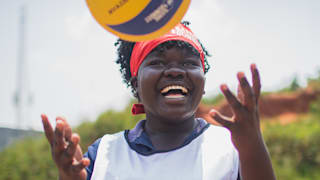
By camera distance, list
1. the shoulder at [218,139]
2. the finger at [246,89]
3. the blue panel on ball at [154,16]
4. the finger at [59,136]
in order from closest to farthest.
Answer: the finger at [246,89] < the finger at [59,136] < the blue panel on ball at [154,16] < the shoulder at [218,139]

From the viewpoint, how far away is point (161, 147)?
2.26 m

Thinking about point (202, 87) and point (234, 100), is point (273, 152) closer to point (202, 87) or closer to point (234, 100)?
point (202, 87)

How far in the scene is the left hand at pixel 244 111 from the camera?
1425 mm

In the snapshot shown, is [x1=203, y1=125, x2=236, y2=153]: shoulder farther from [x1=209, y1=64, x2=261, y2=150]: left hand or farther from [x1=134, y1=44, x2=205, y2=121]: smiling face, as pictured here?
[x1=209, y1=64, x2=261, y2=150]: left hand

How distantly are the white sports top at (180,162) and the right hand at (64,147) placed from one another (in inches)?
17.7

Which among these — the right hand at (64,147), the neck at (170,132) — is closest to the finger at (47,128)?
the right hand at (64,147)

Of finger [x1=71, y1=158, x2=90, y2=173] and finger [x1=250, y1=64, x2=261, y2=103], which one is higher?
finger [x1=250, y1=64, x2=261, y2=103]

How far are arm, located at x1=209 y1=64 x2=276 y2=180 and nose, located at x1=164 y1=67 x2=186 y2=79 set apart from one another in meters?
0.72

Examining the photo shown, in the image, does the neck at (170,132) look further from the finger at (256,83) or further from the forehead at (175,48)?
the finger at (256,83)

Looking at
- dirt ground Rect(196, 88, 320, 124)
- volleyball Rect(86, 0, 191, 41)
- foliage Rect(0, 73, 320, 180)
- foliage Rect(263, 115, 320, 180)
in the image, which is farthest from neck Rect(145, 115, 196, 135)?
dirt ground Rect(196, 88, 320, 124)

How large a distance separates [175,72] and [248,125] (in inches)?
31.8

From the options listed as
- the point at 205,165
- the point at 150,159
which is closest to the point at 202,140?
the point at 205,165

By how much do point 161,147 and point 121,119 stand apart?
30.3ft

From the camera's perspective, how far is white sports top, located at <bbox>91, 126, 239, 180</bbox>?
199 cm
